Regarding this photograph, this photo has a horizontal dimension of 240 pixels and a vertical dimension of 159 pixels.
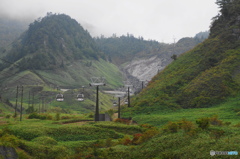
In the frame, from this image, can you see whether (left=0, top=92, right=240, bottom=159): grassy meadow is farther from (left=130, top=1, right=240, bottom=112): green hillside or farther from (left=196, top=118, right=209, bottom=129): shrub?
(left=130, top=1, right=240, bottom=112): green hillside

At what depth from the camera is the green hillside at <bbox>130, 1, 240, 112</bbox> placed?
74312 mm

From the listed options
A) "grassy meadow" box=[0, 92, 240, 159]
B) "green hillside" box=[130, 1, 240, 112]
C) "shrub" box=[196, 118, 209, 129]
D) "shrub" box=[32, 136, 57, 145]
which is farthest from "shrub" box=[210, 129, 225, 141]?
"green hillside" box=[130, 1, 240, 112]

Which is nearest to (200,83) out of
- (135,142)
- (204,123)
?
(135,142)

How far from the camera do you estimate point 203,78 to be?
8125cm

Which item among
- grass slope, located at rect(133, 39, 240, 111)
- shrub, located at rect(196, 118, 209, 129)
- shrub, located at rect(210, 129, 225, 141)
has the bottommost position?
shrub, located at rect(210, 129, 225, 141)

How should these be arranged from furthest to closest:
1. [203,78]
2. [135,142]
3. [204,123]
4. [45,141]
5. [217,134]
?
[203,78], [45,141], [135,142], [204,123], [217,134]

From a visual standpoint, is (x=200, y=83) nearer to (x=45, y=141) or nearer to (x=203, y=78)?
(x=203, y=78)

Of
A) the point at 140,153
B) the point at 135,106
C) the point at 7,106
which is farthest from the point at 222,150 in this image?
the point at 7,106

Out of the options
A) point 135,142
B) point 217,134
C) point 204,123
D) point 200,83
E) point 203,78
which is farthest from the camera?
point 203,78

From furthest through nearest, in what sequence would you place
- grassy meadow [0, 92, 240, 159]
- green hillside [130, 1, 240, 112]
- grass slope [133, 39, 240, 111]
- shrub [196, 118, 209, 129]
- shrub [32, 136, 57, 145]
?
green hillside [130, 1, 240, 112] < grass slope [133, 39, 240, 111] < shrub [32, 136, 57, 145] < shrub [196, 118, 209, 129] < grassy meadow [0, 92, 240, 159]

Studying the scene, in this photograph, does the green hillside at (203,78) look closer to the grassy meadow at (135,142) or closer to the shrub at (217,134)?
the grassy meadow at (135,142)

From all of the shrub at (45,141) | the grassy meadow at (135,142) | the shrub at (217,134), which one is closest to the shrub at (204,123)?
the grassy meadow at (135,142)

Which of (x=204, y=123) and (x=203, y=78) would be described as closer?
(x=204, y=123)

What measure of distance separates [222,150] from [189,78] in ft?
223
